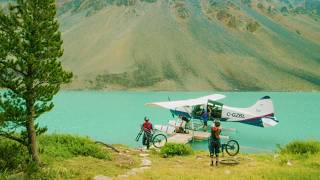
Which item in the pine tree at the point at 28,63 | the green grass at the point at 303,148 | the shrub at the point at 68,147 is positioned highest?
the pine tree at the point at 28,63

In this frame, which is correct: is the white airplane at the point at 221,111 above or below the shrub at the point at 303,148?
above

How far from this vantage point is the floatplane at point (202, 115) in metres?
45.8

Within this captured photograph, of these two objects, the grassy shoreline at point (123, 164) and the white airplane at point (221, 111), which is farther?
the white airplane at point (221, 111)

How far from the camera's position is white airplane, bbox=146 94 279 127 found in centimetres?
4791

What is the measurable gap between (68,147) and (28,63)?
5534 millimetres

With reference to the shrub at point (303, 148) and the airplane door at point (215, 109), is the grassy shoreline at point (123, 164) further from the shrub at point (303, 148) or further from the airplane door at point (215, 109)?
the airplane door at point (215, 109)

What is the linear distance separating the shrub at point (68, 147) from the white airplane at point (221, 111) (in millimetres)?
22196

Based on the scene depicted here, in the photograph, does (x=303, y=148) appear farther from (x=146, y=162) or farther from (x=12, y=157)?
(x=12, y=157)

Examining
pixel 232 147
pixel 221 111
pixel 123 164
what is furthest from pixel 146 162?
pixel 221 111

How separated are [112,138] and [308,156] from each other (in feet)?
84.1

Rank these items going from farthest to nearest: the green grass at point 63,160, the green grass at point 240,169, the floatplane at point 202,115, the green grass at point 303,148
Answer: the floatplane at point 202,115 → the green grass at point 303,148 → the green grass at point 240,169 → the green grass at point 63,160

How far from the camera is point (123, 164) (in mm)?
21984

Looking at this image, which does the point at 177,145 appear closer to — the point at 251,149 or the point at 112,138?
the point at 251,149

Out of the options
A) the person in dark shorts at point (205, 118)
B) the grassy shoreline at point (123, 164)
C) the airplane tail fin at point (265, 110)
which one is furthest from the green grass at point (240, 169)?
the airplane tail fin at point (265, 110)
